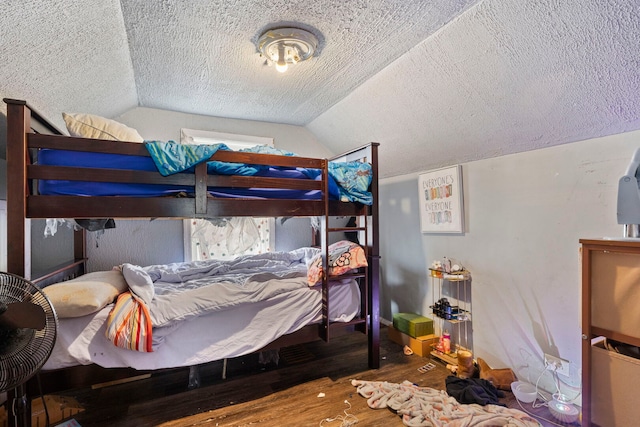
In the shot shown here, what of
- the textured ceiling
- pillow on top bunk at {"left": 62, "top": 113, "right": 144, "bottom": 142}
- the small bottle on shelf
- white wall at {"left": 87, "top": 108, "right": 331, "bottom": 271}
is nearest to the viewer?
the textured ceiling

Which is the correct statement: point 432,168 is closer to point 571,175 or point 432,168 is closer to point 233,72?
point 571,175

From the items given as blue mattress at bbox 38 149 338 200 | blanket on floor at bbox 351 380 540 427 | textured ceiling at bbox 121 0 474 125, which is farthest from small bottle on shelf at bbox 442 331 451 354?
textured ceiling at bbox 121 0 474 125

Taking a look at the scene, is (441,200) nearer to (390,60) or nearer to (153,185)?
(390,60)

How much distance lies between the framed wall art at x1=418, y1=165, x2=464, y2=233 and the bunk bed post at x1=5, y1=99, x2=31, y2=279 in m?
3.03

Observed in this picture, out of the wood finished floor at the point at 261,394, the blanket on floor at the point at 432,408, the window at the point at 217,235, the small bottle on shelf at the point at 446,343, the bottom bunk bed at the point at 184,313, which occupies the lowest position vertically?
the wood finished floor at the point at 261,394

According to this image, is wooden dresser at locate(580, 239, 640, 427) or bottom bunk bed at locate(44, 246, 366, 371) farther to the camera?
bottom bunk bed at locate(44, 246, 366, 371)

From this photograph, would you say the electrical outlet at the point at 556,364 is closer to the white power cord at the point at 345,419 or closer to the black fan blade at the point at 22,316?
the white power cord at the point at 345,419

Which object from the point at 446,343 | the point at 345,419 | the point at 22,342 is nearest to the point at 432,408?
the point at 345,419

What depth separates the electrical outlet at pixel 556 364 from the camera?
6.48ft

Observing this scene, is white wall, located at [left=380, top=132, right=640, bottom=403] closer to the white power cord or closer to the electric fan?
the white power cord

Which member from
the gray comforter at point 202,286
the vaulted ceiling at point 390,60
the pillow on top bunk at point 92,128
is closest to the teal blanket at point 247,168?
the pillow on top bunk at point 92,128

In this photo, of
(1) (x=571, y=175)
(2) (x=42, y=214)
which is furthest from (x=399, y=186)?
(2) (x=42, y=214)

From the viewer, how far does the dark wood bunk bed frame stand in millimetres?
1541

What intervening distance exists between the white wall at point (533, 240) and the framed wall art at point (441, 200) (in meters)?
0.07
